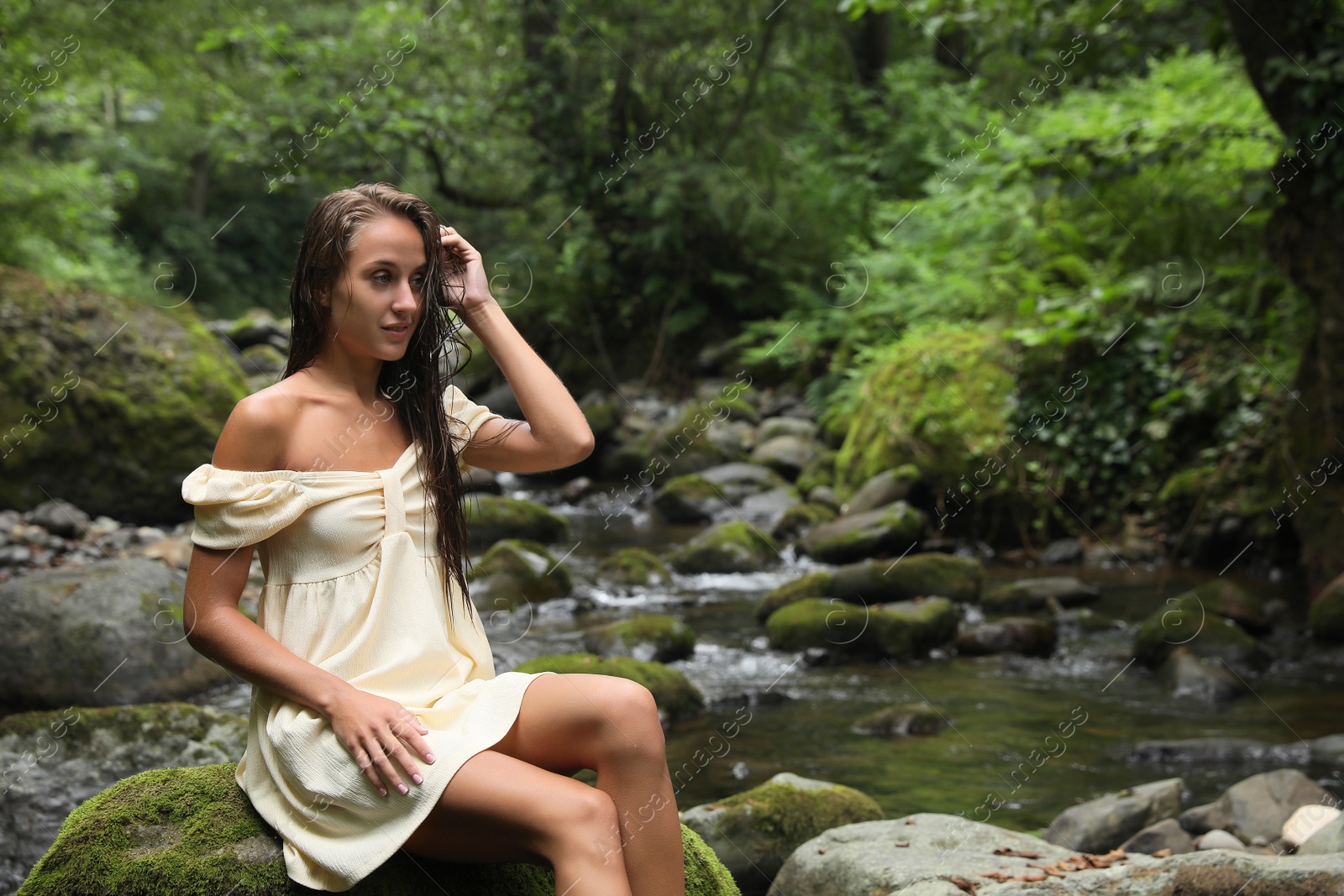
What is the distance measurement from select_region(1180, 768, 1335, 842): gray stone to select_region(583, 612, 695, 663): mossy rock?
3271 millimetres

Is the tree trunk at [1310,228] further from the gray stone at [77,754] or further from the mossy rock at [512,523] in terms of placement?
the gray stone at [77,754]

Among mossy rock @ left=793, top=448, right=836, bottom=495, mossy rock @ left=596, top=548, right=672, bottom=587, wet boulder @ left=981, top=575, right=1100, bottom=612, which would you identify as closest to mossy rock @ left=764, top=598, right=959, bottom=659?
wet boulder @ left=981, top=575, right=1100, bottom=612

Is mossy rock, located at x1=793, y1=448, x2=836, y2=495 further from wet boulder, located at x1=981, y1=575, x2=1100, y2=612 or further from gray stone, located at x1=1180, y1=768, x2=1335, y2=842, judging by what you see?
gray stone, located at x1=1180, y1=768, x2=1335, y2=842

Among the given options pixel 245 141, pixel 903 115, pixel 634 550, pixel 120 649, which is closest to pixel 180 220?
Result: pixel 245 141

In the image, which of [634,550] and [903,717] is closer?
[903,717]

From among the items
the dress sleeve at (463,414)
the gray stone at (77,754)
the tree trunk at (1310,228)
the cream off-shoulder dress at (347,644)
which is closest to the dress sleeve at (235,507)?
the cream off-shoulder dress at (347,644)

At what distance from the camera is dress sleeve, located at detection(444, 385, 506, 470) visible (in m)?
2.69

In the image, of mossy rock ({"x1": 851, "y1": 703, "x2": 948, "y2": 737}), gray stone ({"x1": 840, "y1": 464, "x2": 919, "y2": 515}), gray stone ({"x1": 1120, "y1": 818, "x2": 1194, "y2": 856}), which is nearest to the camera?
gray stone ({"x1": 1120, "y1": 818, "x2": 1194, "y2": 856})

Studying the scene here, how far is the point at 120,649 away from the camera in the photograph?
5590 millimetres

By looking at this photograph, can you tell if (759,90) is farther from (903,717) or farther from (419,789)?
(419,789)

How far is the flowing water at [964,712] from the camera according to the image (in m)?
5.21

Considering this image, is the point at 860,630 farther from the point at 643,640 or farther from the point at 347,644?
the point at 347,644

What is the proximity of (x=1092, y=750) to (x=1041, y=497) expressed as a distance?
492 cm

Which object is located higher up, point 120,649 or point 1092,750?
point 120,649
